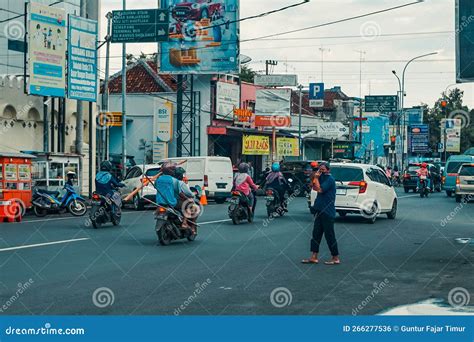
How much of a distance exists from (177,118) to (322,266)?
38.7 m

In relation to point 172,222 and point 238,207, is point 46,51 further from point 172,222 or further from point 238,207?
point 172,222

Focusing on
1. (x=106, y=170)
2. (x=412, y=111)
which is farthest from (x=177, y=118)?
(x=412, y=111)

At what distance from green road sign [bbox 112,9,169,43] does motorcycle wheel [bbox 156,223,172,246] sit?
22397 millimetres

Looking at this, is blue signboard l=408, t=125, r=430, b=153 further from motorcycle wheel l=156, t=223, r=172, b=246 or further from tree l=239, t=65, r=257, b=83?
motorcycle wheel l=156, t=223, r=172, b=246

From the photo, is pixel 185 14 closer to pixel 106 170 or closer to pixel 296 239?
pixel 106 170

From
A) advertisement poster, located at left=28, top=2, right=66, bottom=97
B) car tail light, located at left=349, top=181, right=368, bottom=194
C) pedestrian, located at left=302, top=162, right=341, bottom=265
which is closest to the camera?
pedestrian, located at left=302, top=162, right=341, bottom=265

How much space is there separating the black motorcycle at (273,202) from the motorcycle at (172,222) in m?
7.59

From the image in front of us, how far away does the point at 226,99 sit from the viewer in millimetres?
55719

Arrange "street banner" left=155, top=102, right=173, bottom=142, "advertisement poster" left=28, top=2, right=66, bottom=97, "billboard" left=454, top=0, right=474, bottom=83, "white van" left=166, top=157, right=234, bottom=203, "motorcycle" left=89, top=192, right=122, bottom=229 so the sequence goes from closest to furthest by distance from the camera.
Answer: "billboard" left=454, top=0, right=474, bottom=83 → "motorcycle" left=89, top=192, right=122, bottom=229 → "advertisement poster" left=28, top=2, right=66, bottom=97 → "white van" left=166, top=157, right=234, bottom=203 → "street banner" left=155, top=102, right=173, bottom=142

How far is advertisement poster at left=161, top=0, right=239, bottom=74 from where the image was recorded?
163 feet

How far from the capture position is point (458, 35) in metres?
18.7

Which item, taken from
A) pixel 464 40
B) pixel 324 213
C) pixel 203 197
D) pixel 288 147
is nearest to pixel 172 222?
pixel 324 213

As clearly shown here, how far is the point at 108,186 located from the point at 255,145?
35.0m

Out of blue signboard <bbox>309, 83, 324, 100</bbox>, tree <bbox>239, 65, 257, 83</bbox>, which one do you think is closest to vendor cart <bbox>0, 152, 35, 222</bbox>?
blue signboard <bbox>309, 83, 324, 100</bbox>
